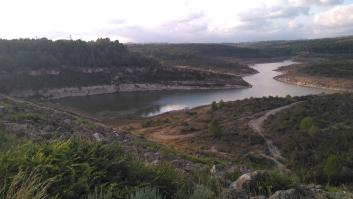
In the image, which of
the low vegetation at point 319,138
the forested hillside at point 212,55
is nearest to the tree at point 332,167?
the low vegetation at point 319,138

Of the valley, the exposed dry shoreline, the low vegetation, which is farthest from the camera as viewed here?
the exposed dry shoreline

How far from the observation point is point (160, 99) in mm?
77125

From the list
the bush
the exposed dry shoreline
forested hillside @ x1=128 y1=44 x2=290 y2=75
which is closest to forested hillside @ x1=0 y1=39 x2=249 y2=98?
the exposed dry shoreline

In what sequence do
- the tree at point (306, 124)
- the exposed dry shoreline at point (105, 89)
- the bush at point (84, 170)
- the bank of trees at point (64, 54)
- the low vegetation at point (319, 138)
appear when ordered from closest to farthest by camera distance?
the bush at point (84, 170) < the low vegetation at point (319, 138) < the tree at point (306, 124) < the exposed dry shoreline at point (105, 89) < the bank of trees at point (64, 54)

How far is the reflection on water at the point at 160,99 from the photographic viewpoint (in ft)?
217

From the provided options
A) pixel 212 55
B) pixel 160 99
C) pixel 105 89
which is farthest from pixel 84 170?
pixel 212 55

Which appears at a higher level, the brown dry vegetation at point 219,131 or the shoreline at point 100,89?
the brown dry vegetation at point 219,131

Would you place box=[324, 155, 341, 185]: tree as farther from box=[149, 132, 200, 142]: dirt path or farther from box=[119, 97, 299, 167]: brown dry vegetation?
box=[149, 132, 200, 142]: dirt path

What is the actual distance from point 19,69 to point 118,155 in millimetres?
76137

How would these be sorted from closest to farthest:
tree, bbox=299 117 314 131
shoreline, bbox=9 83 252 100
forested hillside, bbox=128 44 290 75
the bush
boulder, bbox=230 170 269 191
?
the bush < boulder, bbox=230 170 269 191 < tree, bbox=299 117 314 131 < shoreline, bbox=9 83 252 100 < forested hillside, bbox=128 44 290 75

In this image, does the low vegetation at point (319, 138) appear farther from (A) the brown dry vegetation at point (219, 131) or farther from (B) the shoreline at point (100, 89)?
(B) the shoreline at point (100, 89)

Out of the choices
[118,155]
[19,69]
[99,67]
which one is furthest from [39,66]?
[118,155]

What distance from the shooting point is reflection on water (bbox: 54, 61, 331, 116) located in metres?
66.0

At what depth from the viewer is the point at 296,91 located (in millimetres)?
85938
